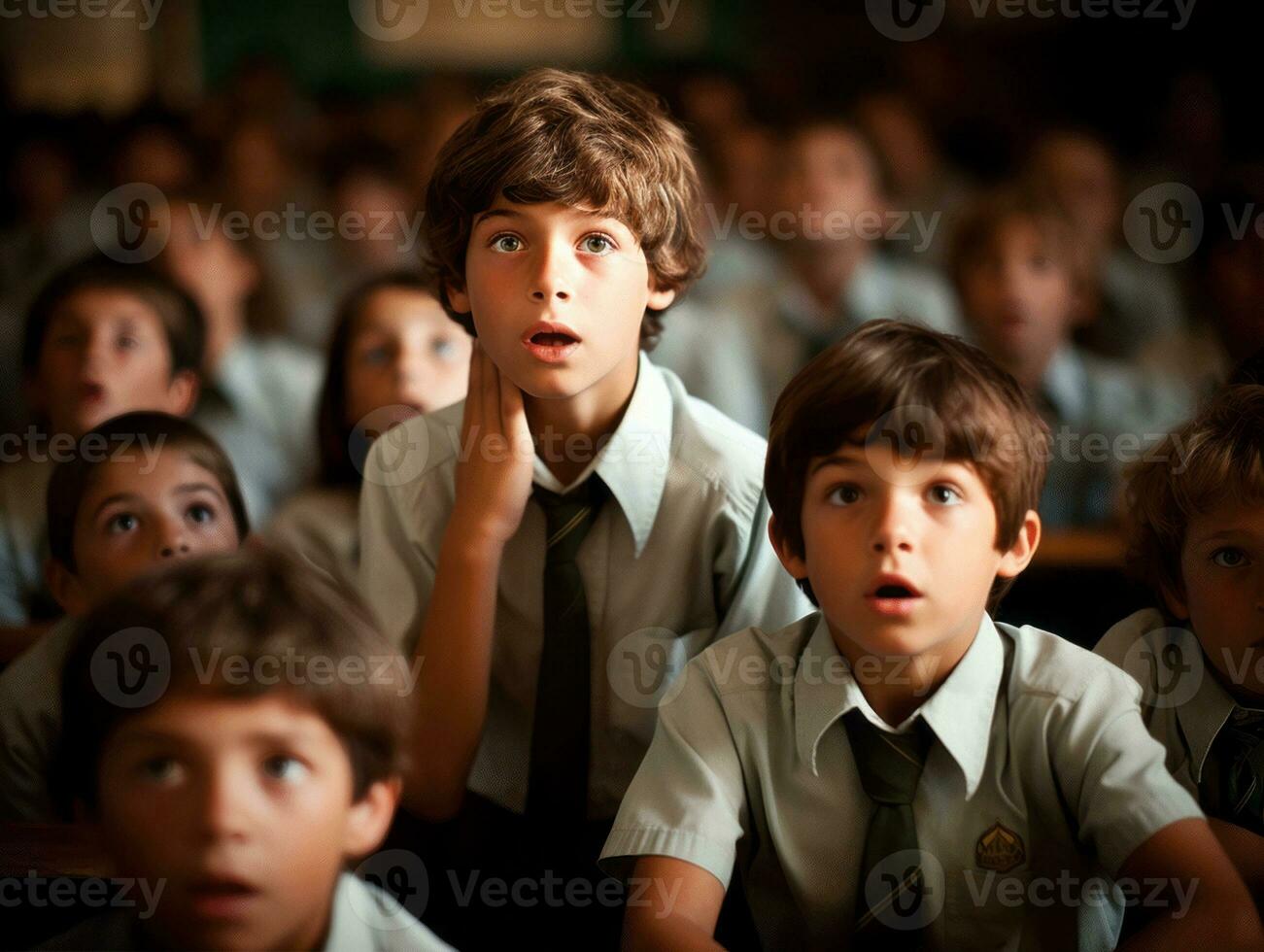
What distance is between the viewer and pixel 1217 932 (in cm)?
119

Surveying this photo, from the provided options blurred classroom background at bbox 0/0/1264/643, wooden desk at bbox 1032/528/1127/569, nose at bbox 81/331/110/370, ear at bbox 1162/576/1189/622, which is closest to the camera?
ear at bbox 1162/576/1189/622

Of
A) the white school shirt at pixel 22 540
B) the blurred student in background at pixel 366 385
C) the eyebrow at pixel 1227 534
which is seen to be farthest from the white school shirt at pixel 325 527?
the eyebrow at pixel 1227 534

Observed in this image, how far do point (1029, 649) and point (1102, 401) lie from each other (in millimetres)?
2054

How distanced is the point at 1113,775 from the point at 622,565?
0.68 meters

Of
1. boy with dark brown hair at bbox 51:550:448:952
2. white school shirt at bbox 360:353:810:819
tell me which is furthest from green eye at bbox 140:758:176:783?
white school shirt at bbox 360:353:810:819

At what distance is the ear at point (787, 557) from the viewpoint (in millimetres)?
1411

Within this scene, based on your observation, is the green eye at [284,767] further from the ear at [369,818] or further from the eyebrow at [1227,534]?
the eyebrow at [1227,534]

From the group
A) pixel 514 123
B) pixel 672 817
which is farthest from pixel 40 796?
pixel 514 123

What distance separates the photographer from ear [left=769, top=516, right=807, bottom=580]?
1411 mm

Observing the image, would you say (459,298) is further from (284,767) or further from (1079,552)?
(1079,552)

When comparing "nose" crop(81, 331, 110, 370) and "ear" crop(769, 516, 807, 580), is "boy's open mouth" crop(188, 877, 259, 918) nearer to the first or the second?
"ear" crop(769, 516, 807, 580)

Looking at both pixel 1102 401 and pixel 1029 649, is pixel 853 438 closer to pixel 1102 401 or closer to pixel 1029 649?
pixel 1029 649

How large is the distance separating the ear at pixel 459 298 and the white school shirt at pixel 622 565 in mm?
151

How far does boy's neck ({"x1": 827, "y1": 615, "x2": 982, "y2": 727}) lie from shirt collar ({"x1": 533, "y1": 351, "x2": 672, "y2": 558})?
0.36 m
